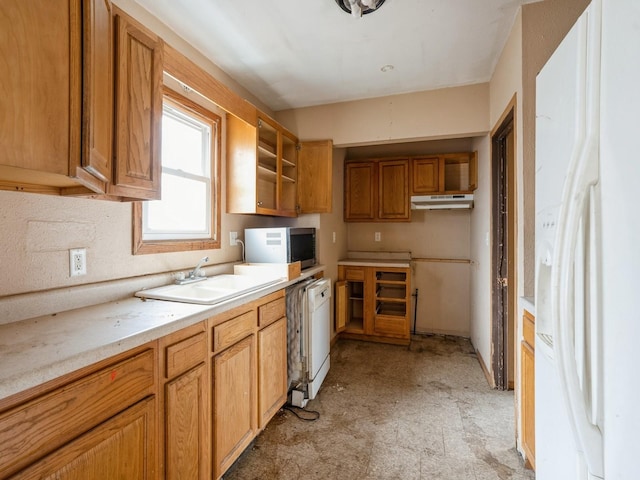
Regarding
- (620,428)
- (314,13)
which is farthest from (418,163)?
(620,428)

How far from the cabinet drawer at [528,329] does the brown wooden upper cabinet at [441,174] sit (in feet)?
6.97

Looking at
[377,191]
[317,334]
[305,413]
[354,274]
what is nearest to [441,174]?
[377,191]

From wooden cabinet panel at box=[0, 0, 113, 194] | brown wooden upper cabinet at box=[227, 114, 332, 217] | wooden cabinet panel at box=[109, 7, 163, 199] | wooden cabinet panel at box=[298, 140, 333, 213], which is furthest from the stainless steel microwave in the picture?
wooden cabinet panel at box=[0, 0, 113, 194]

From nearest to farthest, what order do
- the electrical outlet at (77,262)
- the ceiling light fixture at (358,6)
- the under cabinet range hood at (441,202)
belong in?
the electrical outlet at (77,262)
the ceiling light fixture at (358,6)
the under cabinet range hood at (441,202)

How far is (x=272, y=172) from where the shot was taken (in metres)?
2.54

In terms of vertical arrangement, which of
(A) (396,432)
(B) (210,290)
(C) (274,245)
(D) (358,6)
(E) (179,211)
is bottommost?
(A) (396,432)

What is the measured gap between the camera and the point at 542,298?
102cm

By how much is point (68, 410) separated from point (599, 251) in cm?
140

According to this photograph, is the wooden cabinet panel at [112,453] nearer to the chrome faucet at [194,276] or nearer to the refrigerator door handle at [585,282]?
the chrome faucet at [194,276]

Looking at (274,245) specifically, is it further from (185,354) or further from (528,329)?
(528,329)

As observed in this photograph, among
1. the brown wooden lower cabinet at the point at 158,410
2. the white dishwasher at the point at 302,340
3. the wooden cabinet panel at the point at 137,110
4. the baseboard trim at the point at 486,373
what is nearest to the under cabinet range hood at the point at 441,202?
the baseboard trim at the point at 486,373

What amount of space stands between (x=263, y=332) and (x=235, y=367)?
0.94 ft

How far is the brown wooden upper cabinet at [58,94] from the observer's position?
733mm

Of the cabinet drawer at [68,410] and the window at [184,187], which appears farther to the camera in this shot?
the window at [184,187]
